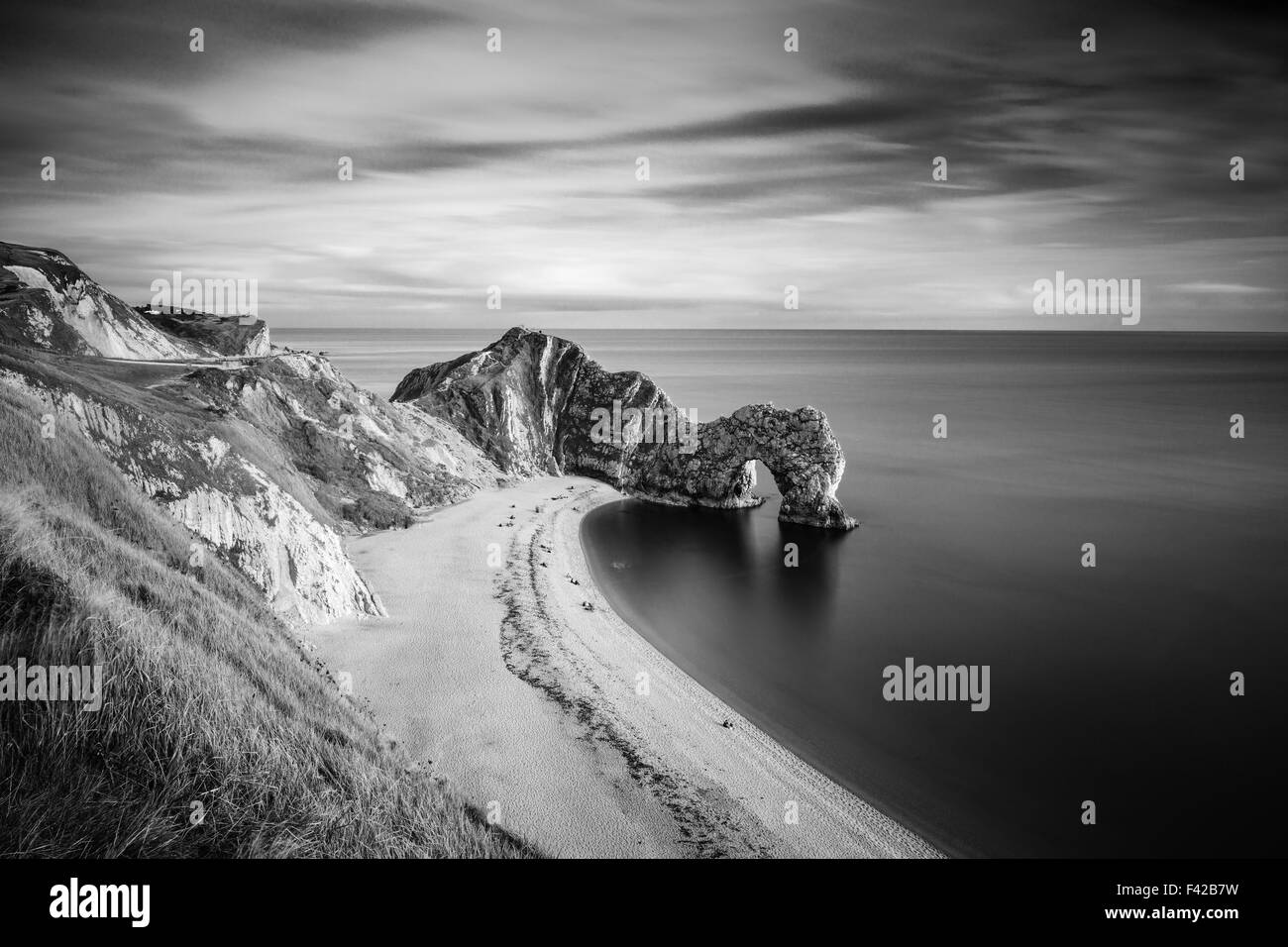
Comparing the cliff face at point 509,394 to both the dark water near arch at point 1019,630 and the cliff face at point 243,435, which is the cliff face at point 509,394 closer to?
the cliff face at point 243,435

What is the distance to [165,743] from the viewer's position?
6.73 meters

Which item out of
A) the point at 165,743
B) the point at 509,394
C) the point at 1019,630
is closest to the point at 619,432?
the point at 509,394

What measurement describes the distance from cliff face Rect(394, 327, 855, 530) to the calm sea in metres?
2.95

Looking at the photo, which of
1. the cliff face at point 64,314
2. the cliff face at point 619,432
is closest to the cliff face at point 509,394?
the cliff face at point 619,432

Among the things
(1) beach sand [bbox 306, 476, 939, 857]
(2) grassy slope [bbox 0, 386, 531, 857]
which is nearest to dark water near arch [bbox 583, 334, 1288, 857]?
(1) beach sand [bbox 306, 476, 939, 857]

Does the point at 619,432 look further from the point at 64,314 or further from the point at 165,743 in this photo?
the point at 165,743

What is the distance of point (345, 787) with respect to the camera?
770 cm

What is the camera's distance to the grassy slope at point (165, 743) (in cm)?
586

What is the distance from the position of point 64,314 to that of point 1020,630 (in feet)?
184

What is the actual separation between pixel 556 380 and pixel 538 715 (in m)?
49.6

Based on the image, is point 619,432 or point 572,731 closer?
point 572,731

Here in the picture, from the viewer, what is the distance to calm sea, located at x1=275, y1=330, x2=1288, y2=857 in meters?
18.7
